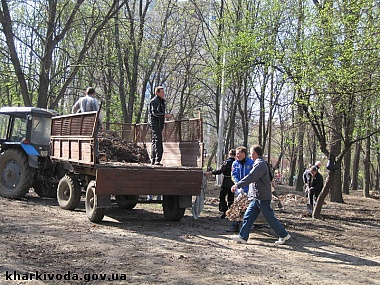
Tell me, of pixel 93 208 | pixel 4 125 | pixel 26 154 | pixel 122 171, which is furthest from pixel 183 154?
pixel 4 125

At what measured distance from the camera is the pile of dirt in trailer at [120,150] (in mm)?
11195

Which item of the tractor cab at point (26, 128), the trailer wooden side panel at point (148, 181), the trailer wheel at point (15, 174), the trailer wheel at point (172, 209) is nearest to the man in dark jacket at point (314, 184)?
the trailer wheel at point (172, 209)

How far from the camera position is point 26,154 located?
13.0m

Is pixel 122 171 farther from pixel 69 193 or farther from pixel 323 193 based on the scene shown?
pixel 323 193

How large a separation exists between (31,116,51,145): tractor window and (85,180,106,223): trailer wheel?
4354 mm

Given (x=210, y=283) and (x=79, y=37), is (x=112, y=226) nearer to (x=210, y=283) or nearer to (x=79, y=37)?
(x=210, y=283)

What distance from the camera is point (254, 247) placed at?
26.9 feet

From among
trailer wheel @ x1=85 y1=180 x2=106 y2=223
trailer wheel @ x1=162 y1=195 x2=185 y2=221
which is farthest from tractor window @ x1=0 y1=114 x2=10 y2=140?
trailer wheel @ x1=162 y1=195 x2=185 y2=221

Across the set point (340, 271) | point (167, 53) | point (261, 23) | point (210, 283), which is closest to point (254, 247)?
point (340, 271)

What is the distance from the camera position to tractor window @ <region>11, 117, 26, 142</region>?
13472 millimetres

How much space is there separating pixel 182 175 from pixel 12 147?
6.42 m

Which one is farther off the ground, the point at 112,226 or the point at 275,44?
the point at 275,44

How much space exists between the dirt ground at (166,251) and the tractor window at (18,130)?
2559 mm

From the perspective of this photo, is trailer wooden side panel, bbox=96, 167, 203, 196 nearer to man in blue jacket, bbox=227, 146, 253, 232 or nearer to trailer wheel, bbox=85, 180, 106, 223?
trailer wheel, bbox=85, 180, 106, 223
